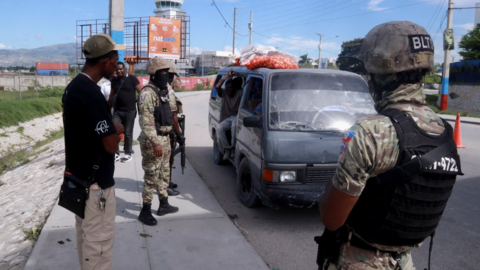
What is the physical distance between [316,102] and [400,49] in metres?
3.28

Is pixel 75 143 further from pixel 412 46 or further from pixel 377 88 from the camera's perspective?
pixel 412 46

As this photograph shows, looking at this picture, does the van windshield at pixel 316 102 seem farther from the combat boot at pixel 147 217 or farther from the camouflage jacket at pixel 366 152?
the camouflage jacket at pixel 366 152

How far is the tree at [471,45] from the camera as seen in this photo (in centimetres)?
2997

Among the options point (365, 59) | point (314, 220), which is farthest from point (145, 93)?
point (365, 59)

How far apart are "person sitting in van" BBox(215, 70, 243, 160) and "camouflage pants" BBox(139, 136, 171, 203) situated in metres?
1.82

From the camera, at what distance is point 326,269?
2004 millimetres

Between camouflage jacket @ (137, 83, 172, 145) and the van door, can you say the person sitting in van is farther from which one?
camouflage jacket @ (137, 83, 172, 145)

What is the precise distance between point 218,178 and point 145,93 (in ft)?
9.18

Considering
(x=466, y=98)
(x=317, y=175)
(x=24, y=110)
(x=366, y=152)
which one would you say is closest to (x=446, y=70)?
(x=466, y=98)

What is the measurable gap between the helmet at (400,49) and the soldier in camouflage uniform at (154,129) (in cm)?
314

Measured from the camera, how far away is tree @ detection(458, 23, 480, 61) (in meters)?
30.0

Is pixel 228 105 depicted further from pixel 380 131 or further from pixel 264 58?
pixel 380 131

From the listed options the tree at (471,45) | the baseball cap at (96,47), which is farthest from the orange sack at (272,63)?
the tree at (471,45)

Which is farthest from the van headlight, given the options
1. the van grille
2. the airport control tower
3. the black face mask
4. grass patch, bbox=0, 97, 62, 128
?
the airport control tower
